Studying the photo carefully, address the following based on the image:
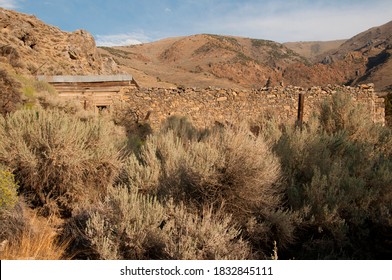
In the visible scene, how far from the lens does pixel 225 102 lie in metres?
14.9

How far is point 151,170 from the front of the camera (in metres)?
4.51

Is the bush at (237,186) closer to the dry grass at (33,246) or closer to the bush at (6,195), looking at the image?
the dry grass at (33,246)

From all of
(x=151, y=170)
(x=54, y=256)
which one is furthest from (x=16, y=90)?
(x=54, y=256)

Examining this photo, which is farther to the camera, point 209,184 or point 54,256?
point 209,184

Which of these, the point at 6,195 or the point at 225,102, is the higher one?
the point at 225,102

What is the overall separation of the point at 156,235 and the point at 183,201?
26.0 inches

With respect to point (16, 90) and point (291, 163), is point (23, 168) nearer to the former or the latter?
point (291, 163)

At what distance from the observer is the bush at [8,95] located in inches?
294

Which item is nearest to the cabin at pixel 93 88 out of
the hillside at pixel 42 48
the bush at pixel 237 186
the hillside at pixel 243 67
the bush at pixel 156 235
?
the hillside at pixel 42 48

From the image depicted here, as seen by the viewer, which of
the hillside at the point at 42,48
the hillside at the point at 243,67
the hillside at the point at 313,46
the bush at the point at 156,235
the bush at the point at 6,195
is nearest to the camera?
the bush at the point at 156,235

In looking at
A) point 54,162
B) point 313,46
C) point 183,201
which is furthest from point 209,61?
point 313,46

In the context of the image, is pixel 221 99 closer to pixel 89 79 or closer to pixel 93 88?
pixel 93 88

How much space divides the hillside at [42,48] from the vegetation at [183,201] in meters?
13.0

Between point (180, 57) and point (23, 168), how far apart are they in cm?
7199
